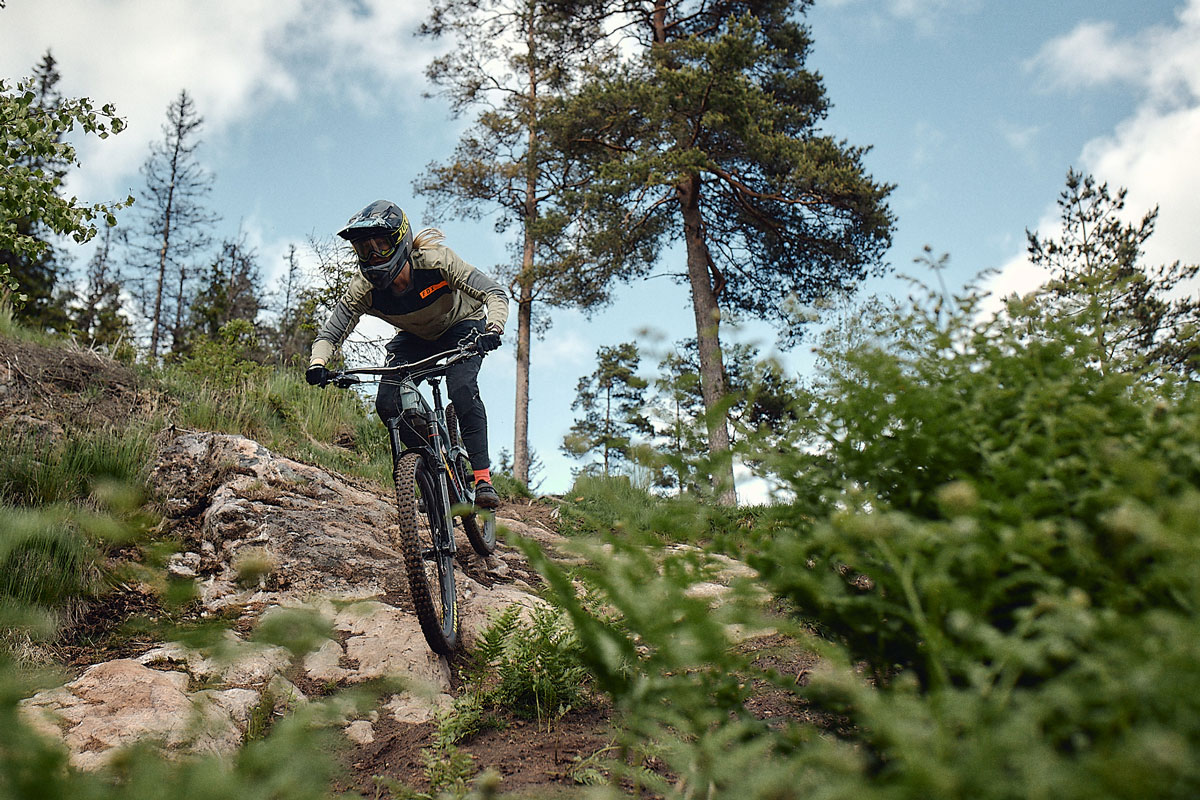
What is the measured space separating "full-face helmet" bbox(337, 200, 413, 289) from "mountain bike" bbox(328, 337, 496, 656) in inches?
24.4

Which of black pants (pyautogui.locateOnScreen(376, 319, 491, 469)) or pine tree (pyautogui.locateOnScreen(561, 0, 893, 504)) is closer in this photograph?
black pants (pyautogui.locateOnScreen(376, 319, 491, 469))

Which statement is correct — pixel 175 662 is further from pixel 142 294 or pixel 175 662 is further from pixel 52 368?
pixel 142 294

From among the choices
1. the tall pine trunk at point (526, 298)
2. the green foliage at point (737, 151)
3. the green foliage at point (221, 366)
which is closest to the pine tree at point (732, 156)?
the green foliage at point (737, 151)

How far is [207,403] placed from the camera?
737 cm

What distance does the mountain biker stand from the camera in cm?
433

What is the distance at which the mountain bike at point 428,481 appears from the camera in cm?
337

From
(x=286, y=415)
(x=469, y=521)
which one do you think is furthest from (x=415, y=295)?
(x=286, y=415)

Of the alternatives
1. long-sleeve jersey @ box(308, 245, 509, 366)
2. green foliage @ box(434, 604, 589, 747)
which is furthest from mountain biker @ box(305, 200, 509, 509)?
green foliage @ box(434, 604, 589, 747)

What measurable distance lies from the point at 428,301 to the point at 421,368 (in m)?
0.69

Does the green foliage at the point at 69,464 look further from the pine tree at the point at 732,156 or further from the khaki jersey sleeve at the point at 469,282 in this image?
the pine tree at the point at 732,156

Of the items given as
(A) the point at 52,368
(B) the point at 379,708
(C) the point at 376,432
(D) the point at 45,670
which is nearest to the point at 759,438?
(B) the point at 379,708

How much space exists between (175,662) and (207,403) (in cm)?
467

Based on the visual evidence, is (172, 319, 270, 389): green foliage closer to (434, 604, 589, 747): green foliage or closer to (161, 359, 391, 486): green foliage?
(161, 359, 391, 486): green foliage

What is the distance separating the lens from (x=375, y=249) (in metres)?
4.32
